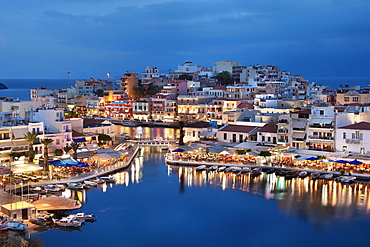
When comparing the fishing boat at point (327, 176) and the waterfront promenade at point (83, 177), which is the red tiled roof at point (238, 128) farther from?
the fishing boat at point (327, 176)

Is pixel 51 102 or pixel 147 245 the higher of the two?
pixel 51 102

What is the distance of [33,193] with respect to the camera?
22781 mm

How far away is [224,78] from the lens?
7462cm

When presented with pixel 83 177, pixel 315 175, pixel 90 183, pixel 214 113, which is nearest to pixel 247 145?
pixel 315 175

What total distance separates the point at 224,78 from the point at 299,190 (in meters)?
51.7

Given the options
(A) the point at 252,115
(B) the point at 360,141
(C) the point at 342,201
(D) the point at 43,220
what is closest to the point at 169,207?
(D) the point at 43,220

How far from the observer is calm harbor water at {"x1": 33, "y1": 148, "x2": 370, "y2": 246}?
17.8m

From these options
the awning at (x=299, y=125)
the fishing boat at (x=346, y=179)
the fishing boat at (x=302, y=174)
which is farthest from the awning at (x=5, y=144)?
the fishing boat at (x=346, y=179)

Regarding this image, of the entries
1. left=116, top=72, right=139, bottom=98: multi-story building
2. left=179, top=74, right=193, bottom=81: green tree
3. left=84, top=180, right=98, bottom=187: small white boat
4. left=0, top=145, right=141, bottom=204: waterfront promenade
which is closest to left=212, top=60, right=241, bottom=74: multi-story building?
left=179, top=74, right=193, bottom=81: green tree

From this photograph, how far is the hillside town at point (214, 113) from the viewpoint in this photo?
98.3ft

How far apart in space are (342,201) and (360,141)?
828 centimetres

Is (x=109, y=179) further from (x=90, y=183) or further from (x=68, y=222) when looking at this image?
(x=68, y=222)

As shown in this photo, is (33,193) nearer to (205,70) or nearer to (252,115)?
(252,115)

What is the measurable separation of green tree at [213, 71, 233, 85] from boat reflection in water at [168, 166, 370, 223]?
152 feet
